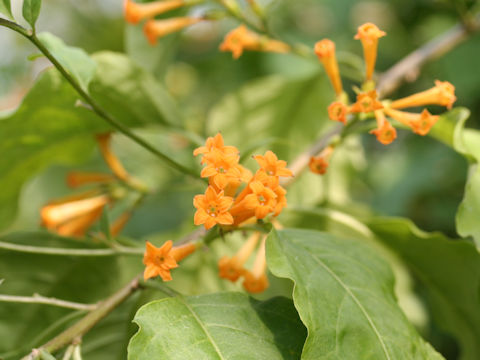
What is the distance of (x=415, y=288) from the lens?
209cm

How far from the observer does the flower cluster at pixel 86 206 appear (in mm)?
1603

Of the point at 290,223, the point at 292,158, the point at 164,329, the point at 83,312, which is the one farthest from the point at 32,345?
the point at 292,158

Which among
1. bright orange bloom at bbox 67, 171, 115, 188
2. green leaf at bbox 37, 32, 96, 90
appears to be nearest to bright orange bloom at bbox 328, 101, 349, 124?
green leaf at bbox 37, 32, 96, 90

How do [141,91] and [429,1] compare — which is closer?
[141,91]

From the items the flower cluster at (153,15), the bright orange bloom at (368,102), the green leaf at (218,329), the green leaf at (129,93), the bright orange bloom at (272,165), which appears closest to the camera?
the green leaf at (218,329)

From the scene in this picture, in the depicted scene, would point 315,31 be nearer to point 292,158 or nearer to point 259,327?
point 292,158

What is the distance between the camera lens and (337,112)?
3.87ft

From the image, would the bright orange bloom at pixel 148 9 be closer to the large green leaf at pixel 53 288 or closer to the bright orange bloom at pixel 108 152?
the bright orange bloom at pixel 108 152

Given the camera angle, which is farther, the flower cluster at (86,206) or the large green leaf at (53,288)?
the flower cluster at (86,206)

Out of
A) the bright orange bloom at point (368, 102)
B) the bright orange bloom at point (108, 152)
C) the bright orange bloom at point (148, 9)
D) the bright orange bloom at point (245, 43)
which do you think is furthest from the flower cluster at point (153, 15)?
the bright orange bloom at point (368, 102)

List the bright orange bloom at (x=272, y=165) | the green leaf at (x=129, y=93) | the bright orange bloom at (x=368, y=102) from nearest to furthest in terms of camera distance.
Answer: the bright orange bloom at (x=272, y=165)
the bright orange bloom at (x=368, y=102)
the green leaf at (x=129, y=93)

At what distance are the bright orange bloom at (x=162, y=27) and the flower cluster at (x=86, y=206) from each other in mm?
337

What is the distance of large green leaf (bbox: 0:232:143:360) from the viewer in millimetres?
1358

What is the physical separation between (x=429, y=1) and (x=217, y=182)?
1.99m
